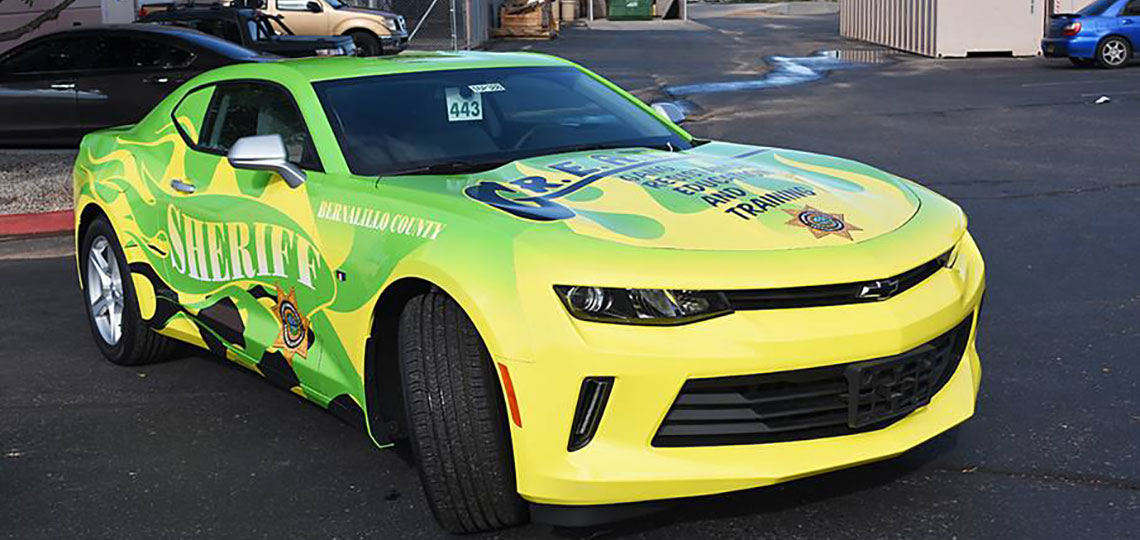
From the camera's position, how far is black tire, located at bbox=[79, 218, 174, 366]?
242 inches

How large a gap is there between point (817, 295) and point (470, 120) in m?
1.89

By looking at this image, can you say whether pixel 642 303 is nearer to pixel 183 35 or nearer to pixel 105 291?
pixel 105 291

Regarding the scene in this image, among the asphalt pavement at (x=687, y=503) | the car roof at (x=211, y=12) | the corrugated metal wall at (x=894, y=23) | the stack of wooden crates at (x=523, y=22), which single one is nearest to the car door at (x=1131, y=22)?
the corrugated metal wall at (x=894, y=23)

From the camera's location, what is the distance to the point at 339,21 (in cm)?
2716

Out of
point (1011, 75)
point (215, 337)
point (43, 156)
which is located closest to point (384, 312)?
point (215, 337)

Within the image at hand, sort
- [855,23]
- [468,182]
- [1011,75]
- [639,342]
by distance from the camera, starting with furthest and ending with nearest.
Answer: [855,23]
[1011,75]
[468,182]
[639,342]

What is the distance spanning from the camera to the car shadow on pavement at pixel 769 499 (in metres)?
4.19

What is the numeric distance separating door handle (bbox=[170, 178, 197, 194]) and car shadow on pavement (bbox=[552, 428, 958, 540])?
2.31 meters

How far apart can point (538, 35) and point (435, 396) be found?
37355mm

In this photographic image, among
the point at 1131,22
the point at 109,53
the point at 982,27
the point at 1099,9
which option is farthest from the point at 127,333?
the point at 982,27

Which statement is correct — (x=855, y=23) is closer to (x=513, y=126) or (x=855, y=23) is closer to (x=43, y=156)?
(x=43, y=156)

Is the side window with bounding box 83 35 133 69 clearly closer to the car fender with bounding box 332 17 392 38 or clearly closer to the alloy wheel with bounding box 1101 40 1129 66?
the car fender with bounding box 332 17 392 38

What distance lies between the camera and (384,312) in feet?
14.4

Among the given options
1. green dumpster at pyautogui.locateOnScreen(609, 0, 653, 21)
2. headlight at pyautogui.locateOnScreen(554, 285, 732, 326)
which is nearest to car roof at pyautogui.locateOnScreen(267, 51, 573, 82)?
headlight at pyautogui.locateOnScreen(554, 285, 732, 326)
